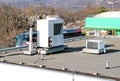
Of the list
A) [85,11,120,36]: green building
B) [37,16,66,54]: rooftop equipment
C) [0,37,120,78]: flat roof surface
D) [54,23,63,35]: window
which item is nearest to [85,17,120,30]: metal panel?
[85,11,120,36]: green building

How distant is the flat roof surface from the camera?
476 inches

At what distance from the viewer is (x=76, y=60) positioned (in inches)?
555

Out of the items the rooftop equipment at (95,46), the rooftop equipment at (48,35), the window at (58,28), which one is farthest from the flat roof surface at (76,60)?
the window at (58,28)

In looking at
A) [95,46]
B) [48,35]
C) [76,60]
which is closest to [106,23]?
[95,46]

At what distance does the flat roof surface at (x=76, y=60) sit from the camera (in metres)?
12.1

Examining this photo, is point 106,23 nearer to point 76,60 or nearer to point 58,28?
point 58,28

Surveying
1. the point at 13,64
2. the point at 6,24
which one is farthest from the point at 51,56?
the point at 6,24

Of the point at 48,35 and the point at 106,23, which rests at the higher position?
the point at 48,35

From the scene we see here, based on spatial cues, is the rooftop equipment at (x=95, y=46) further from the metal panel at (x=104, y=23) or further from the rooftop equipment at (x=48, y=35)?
the metal panel at (x=104, y=23)

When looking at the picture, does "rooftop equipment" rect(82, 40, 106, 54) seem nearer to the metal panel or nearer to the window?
the window

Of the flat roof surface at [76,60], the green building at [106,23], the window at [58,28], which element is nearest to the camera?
the flat roof surface at [76,60]

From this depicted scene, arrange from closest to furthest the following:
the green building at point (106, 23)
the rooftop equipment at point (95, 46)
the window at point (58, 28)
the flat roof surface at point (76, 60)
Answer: the flat roof surface at point (76, 60), the rooftop equipment at point (95, 46), the window at point (58, 28), the green building at point (106, 23)

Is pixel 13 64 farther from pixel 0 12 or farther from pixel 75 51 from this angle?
pixel 0 12

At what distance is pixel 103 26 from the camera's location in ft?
98.1
